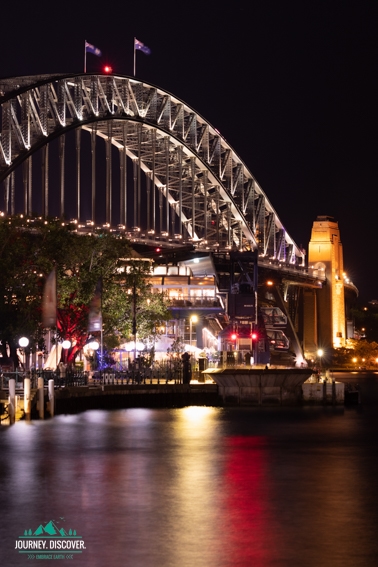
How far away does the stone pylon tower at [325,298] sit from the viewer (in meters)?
180

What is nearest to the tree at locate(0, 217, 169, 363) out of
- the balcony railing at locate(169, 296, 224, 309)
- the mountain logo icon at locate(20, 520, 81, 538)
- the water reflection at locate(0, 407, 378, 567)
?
the water reflection at locate(0, 407, 378, 567)

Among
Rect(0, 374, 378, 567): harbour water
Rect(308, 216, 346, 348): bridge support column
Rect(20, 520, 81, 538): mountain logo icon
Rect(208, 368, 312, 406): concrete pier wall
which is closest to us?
Rect(0, 374, 378, 567): harbour water

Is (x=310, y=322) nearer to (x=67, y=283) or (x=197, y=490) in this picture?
(x=67, y=283)

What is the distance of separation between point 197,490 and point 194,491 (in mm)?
268

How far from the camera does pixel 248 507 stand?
35.2m

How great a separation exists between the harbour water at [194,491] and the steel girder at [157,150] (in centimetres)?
4457

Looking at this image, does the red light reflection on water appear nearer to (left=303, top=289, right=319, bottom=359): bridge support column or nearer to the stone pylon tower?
(left=303, top=289, right=319, bottom=359): bridge support column

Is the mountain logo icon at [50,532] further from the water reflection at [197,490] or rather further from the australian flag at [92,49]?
the australian flag at [92,49]

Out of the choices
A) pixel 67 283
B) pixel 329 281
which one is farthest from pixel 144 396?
pixel 329 281

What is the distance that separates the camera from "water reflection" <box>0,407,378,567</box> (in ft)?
96.4

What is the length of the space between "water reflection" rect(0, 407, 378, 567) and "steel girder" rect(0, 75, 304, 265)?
45344mm

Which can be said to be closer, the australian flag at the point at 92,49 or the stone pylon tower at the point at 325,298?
the australian flag at the point at 92,49

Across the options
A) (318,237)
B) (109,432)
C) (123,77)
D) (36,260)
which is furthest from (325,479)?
(318,237)

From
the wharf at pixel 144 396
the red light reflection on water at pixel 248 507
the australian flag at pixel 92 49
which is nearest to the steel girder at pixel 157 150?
the australian flag at pixel 92 49
